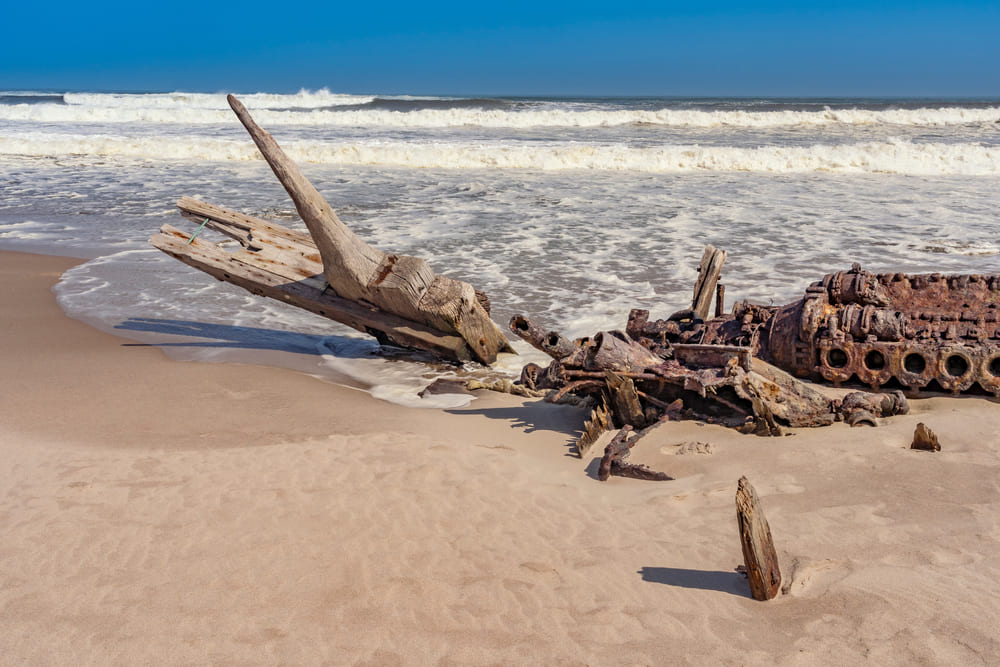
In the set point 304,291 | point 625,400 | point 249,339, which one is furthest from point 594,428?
point 249,339

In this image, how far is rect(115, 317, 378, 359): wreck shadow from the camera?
6602 millimetres

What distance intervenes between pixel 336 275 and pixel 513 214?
7.57 metres

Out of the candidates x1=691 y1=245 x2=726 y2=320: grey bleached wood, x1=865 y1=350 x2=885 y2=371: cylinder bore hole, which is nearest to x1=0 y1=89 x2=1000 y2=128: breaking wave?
x1=691 y1=245 x2=726 y2=320: grey bleached wood

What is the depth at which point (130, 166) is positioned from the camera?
20.5 meters

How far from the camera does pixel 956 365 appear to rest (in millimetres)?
4242

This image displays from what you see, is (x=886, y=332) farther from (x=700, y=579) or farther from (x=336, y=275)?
(x=336, y=275)

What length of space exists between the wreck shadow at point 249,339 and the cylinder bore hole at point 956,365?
168 inches

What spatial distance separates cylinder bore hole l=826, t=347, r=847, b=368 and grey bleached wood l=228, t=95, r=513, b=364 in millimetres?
2526

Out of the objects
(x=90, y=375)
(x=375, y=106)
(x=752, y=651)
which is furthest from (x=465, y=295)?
(x=375, y=106)

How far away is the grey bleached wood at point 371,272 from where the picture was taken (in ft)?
18.4

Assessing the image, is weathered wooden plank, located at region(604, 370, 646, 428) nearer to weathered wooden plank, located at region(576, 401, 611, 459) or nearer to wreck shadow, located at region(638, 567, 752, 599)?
weathered wooden plank, located at region(576, 401, 611, 459)

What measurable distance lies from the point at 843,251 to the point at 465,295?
603 cm

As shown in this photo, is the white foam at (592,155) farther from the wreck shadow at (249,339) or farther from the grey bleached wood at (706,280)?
the grey bleached wood at (706,280)

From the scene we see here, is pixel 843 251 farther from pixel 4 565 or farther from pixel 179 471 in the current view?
pixel 4 565
